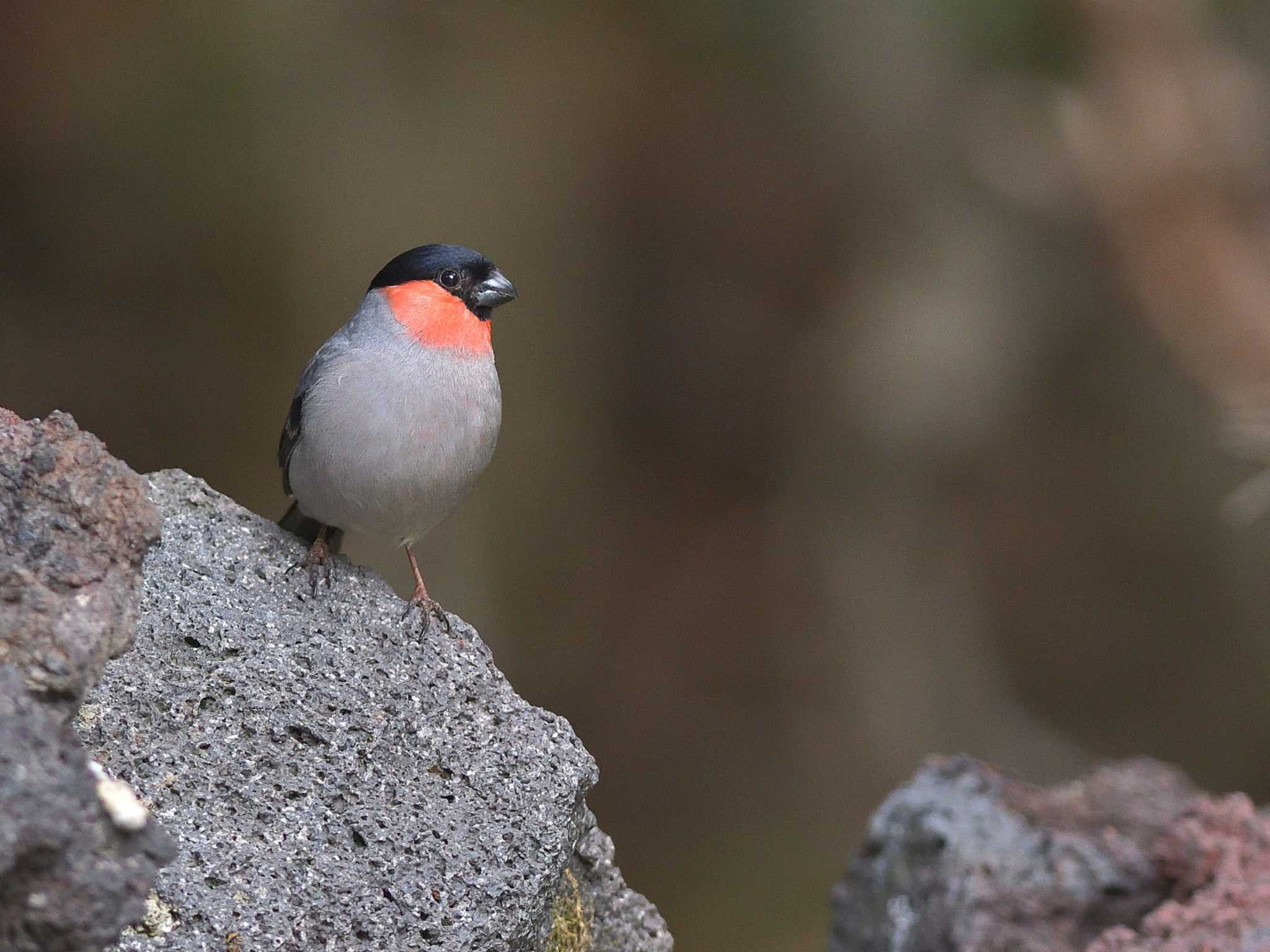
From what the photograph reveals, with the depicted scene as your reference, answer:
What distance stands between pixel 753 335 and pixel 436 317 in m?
5.02

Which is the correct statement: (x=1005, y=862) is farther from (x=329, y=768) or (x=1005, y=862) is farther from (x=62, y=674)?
(x=62, y=674)

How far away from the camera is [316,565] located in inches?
118

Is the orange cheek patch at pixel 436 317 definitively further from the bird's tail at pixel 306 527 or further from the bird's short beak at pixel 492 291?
the bird's tail at pixel 306 527

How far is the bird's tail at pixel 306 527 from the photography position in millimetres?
3521

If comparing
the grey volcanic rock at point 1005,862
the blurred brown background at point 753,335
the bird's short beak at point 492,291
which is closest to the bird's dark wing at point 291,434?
the bird's short beak at point 492,291

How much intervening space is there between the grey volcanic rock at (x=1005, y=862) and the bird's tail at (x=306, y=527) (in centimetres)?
157

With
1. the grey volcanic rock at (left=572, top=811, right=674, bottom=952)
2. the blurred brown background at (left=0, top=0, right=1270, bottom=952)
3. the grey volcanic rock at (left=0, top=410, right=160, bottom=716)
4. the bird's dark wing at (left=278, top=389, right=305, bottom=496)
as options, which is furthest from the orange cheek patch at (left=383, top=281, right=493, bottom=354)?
the blurred brown background at (left=0, top=0, right=1270, bottom=952)

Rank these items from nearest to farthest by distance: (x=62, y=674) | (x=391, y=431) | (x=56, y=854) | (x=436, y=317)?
(x=56, y=854) < (x=62, y=674) < (x=391, y=431) < (x=436, y=317)

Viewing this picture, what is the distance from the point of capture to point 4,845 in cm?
143

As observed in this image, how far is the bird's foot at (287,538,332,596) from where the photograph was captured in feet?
9.62

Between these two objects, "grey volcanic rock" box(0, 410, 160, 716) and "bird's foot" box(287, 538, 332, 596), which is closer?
"grey volcanic rock" box(0, 410, 160, 716)

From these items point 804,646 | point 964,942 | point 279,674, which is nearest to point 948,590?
point 804,646

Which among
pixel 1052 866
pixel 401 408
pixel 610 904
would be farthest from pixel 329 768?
pixel 1052 866

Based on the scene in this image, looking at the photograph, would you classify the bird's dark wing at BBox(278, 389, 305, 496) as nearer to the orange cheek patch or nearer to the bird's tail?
the bird's tail
